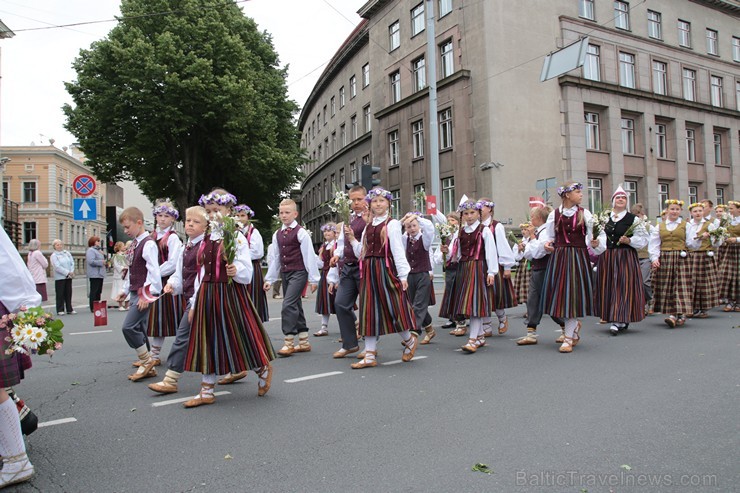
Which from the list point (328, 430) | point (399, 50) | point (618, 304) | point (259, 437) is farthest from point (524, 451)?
point (399, 50)

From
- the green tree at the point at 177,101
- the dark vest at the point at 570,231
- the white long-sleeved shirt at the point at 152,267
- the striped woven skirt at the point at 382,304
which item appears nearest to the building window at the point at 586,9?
the green tree at the point at 177,101

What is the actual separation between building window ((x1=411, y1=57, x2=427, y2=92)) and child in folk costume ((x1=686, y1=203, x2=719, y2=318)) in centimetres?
2110

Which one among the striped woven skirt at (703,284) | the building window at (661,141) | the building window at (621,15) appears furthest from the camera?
the building window at (661,141)

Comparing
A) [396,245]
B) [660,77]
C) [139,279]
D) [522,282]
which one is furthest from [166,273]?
[660,77]

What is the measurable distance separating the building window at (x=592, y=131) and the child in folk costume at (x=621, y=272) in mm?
21172

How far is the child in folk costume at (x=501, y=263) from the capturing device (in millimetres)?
8172

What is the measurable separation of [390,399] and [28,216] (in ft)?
222

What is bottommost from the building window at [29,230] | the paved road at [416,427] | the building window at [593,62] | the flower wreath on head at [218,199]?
the paved road at [416,427]

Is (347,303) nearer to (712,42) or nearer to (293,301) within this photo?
(293,301)

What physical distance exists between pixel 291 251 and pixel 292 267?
223mm

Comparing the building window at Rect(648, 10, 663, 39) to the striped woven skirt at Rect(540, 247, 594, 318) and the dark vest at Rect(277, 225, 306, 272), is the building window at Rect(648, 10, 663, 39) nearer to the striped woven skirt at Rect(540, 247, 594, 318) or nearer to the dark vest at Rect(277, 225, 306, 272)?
the striped woven skirt at Rect(540, 247, 594, 318)

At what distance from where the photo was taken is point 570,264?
7.91 metres

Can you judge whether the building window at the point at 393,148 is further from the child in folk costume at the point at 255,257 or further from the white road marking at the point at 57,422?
the white road marking at the point at 57,422

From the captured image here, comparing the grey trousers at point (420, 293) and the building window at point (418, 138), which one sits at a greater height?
the building window at point (418, 138)
